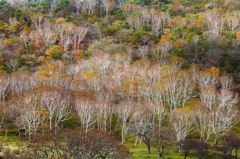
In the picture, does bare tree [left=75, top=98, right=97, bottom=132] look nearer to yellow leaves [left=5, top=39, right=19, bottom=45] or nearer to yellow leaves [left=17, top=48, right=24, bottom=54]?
yellow leaves [left=17, top=48, right=24, bottom=54]

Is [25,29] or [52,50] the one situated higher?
[25,29]

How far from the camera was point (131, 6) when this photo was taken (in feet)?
404

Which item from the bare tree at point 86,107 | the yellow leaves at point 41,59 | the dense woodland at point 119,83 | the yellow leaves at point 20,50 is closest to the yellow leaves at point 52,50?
the dense woodland at point 119,83

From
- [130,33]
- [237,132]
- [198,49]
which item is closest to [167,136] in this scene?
[237,132]

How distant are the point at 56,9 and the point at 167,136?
116 m

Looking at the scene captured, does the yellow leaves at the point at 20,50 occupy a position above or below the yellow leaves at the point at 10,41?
below

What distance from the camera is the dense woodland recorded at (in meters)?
32.8

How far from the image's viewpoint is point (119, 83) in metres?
53.9

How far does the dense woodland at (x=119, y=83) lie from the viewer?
32844 mm

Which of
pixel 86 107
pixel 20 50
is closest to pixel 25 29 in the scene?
pixel 20 50

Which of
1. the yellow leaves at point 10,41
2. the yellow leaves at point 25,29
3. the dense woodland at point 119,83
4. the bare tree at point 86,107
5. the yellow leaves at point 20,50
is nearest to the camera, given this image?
the dense woodland at point 119,83

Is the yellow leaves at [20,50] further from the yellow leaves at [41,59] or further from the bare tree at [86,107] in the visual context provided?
the bare tree at [86,107]

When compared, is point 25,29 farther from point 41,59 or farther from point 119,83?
point 119,83

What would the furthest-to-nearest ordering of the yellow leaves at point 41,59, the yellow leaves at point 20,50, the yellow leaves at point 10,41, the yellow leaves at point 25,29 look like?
the yellow leaves at point 25,29
the yellow leaves at point 10,41
the yellow leaves at point 20,50
the yellow leaves at point 41,59
